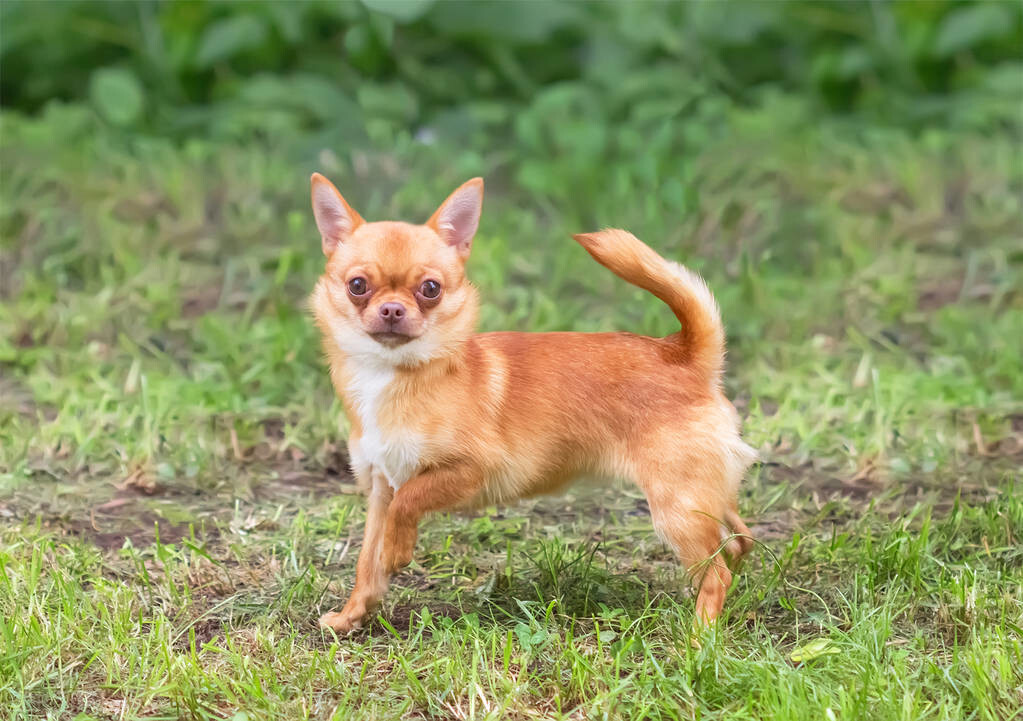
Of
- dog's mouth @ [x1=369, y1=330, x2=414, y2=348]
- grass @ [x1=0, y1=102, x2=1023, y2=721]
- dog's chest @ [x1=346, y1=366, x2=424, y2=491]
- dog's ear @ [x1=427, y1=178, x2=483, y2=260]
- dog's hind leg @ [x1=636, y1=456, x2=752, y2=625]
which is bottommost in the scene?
grass @ [x1=0, y1=102, x2=1023, y2=721]

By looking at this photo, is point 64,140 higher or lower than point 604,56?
lower

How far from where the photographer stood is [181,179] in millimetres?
7195

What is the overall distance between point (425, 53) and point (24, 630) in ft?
17.2

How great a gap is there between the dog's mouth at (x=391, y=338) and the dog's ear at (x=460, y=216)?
35 centimetres

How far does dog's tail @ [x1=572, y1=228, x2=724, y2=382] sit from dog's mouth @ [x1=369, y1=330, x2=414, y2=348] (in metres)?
0.53

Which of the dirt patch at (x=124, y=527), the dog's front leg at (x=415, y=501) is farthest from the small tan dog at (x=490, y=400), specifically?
the dirt patch at (x=124, y=527)

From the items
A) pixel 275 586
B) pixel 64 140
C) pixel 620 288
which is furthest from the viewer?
pixel 64 140

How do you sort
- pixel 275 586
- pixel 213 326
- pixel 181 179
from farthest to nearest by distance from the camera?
pixel 181 179, pixel 213 326, pixel 275 586

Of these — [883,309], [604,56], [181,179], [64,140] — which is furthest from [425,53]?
[883,309]

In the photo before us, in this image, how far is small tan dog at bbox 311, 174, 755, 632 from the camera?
3.49m

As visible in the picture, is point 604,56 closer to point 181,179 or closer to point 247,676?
point 181,179

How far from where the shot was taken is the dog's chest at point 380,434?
11.5ft

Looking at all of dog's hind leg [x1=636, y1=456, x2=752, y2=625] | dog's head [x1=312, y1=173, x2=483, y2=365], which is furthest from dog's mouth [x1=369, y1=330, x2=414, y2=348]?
dog's hind leg [x1=636, y1=456, x2=752, y2=625]

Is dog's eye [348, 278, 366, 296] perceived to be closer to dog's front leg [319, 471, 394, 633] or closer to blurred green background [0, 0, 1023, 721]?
dog's front leg [319, 471, 394, 633]
